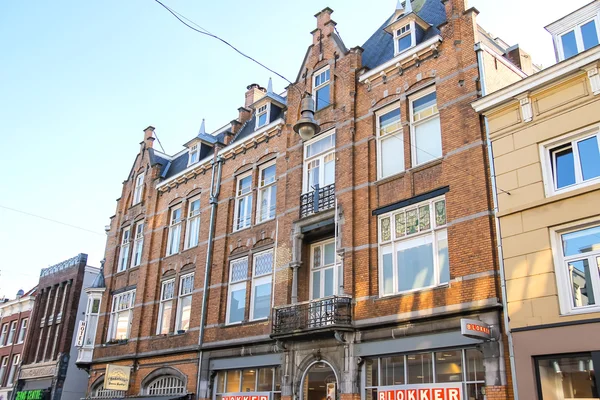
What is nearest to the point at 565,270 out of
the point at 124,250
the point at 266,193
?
the point at 266,193

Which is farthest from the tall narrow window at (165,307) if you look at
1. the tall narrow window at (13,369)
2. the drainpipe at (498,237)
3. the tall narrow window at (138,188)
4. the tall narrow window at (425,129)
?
the tall narrow window at (13,369)

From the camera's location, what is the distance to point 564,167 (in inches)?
512

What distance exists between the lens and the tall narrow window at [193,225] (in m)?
25.1

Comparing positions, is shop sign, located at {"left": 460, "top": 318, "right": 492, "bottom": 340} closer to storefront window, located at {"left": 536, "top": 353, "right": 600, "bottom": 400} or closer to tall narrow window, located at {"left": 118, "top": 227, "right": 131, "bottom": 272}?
storefront window, located at {"left": 536, "top": 353, "right": 600, "bottom": 400}

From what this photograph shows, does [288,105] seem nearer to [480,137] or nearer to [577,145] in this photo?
[480,137]

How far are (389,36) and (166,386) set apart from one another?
1598 cm

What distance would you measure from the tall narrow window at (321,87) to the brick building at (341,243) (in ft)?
0.21

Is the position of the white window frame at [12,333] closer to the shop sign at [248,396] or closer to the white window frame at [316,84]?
the shop sign at [248,396]

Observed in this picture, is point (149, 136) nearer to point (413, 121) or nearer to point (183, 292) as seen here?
point (183, 292)

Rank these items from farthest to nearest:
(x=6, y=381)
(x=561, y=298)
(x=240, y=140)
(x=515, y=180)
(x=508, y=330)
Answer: (x=6, y=381) → (x=240, y=140) → (x=515, y=180) → (x=508, y=330) → (x=561, y=298)

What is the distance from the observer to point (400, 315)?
15.2 m

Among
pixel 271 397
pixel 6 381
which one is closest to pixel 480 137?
pixel 271 397

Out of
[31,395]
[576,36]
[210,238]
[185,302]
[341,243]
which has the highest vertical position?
[576,36]

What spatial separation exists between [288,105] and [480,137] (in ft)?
29.6
